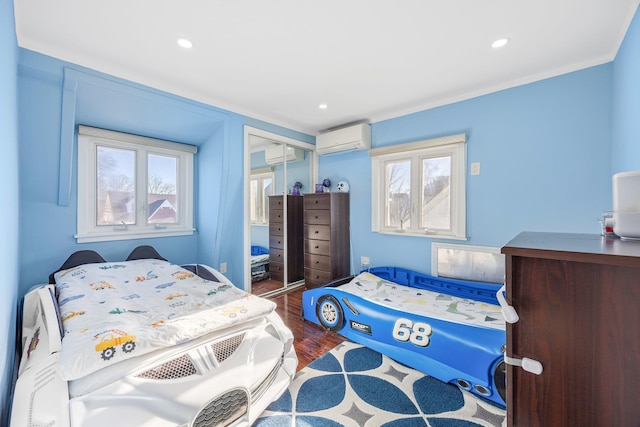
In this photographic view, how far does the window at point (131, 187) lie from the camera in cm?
255

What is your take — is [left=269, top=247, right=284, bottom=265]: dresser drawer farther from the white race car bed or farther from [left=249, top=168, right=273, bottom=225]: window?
the white race car bed

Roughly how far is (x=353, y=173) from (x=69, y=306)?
3044 millimetres

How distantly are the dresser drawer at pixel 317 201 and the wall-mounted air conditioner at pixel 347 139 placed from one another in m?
0.66

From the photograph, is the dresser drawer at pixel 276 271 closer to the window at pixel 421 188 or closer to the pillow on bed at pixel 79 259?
the window at pixel 421 188

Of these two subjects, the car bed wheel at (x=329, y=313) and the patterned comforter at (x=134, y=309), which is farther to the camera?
the car bed wheel at (x=329, y=313)

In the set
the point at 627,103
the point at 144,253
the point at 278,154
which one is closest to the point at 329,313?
the point at 144,253

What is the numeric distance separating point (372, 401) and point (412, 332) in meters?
0.55

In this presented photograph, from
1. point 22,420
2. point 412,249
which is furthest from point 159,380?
point 412,249

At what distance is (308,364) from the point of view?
1999 mm

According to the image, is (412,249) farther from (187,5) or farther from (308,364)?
(187,5)

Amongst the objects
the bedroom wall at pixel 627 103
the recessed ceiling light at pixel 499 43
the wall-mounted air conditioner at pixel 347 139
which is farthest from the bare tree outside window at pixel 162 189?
the bedroom wall at pixel 627 103

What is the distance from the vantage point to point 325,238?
346 cm

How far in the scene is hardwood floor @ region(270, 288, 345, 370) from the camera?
7.00 feet

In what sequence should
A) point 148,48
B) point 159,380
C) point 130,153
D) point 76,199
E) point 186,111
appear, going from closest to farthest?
1. point 159,380
2. point 148,48
3. point 76,199
4. point 186,111
5. point 130,153
